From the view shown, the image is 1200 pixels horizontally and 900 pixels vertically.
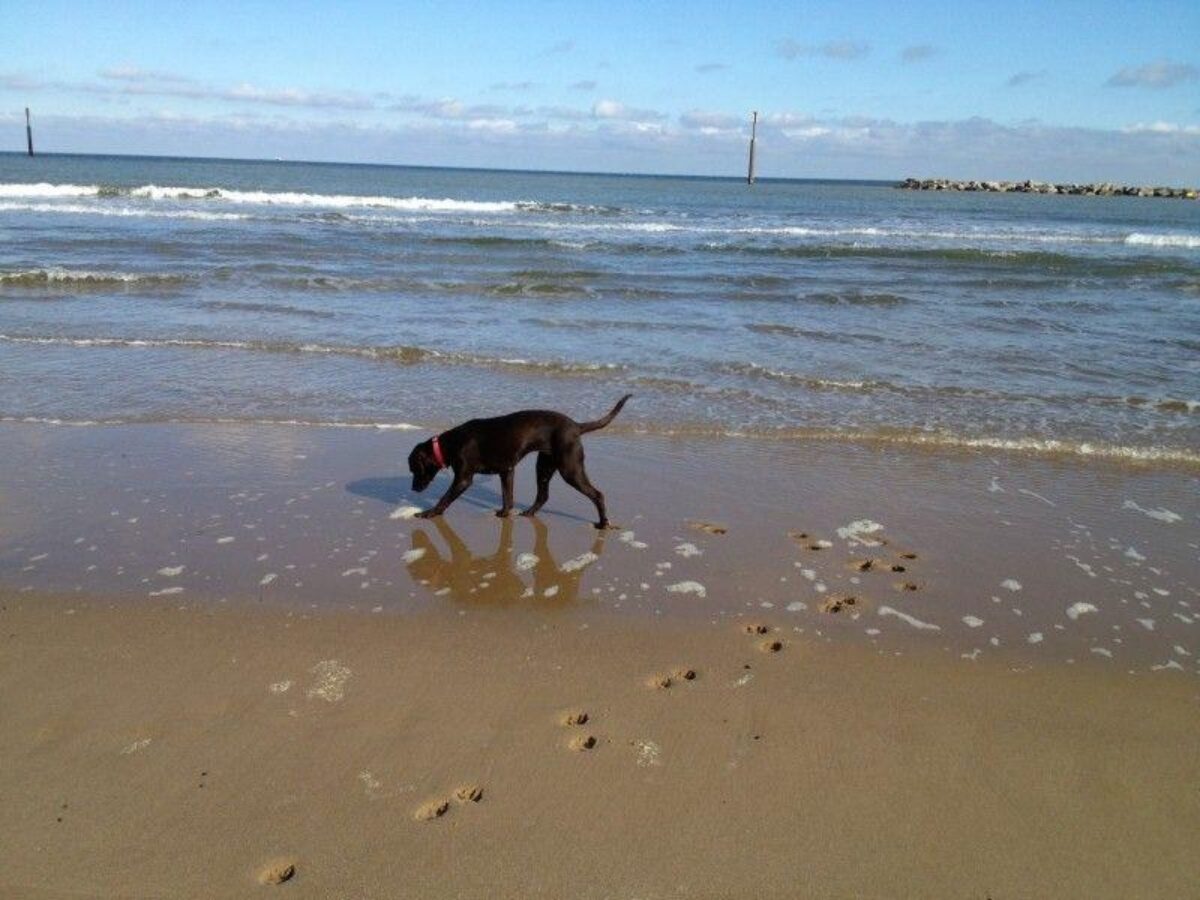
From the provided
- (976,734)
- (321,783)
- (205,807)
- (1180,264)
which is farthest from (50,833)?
(1180,264)

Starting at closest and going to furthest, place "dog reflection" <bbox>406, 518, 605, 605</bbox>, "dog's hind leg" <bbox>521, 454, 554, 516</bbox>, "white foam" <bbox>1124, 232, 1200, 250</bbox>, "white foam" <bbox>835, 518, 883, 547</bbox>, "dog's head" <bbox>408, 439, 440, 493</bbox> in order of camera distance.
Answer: "dog reflection" <bbox>406, 518, 605, 605</bbox>
"white foam" <bbox>835, 518, 883, 547</bbox>
"dog's hind leg" <bbox>521, 454, 554, 516</bbox>
"dog's head" <bbox>408, 439, 440, 493</bbox>
"white foam" <bbox>1124, 232, 1200, 250</bbox>

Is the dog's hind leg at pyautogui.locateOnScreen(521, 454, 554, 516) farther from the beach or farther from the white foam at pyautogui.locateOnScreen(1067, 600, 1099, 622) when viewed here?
the white foam at pyautogui.locateOnScreen(1067, 600, 1099, 622)

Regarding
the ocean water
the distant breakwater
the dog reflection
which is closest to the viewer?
the dog reflection

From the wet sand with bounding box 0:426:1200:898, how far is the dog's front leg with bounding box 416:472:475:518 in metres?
0.13

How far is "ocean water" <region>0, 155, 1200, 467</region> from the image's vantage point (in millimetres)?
9055

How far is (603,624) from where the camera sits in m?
4.88

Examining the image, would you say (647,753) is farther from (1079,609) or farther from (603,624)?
(1079,609)

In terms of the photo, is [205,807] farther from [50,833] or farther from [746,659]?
[746,659]

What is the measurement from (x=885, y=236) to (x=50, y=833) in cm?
3214

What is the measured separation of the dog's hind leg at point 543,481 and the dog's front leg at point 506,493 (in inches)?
5.5

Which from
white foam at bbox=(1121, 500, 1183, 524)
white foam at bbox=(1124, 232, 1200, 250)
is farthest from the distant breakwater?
white foam at bbox=(1121, 500, 1183, 524)

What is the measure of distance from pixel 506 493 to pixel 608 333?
7.08m

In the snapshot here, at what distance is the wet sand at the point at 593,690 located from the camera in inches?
125

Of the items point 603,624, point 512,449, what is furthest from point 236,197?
point 603,624
